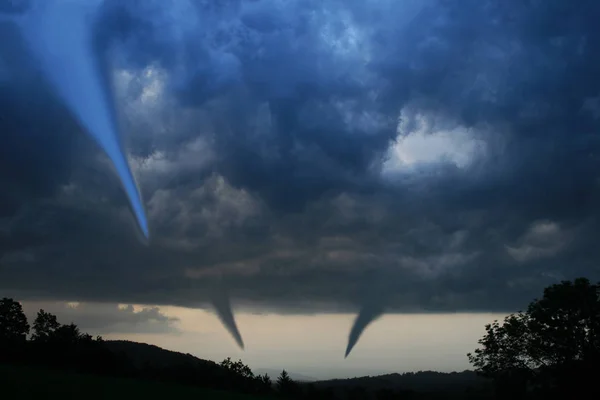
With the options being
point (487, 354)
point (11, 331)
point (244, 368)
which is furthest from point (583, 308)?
point (11, 331)

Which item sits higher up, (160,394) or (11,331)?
(11,331)

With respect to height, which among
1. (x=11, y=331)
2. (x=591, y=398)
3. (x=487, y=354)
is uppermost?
(x=11, y=331)

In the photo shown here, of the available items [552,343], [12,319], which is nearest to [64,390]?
[552,343]

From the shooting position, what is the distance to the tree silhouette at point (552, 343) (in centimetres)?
7119

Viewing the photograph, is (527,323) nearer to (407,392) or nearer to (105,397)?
(407,392)

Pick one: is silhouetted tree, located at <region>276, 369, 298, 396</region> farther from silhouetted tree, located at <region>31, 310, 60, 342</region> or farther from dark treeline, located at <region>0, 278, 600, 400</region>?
silhouetted tree, located at <region>31, 310, 60, 342</region>

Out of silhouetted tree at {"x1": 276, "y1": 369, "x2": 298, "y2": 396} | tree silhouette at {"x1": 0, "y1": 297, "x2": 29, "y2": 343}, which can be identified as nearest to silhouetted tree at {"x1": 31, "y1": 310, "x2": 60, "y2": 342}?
tree silhouette at {"x1": 0, "y1": 297, "x2": 29, "y2": 343}

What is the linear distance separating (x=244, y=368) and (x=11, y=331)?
216 ft

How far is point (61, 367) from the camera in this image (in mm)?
93062

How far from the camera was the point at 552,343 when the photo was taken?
75.1 meters

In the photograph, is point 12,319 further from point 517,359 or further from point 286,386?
point 517,359

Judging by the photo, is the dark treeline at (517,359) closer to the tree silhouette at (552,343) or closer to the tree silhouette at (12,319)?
the tree silhouette at (552,343)

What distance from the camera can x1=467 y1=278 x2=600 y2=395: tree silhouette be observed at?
234 feet

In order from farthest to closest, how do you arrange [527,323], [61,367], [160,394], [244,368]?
[244,368] → [61,367] → [527,323] → [160,394]
